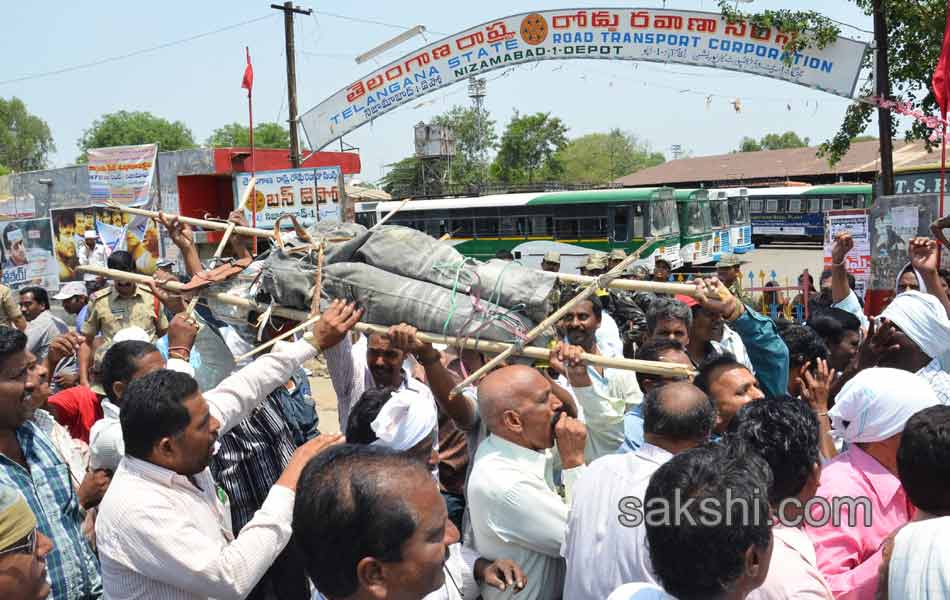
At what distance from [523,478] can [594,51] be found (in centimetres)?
853

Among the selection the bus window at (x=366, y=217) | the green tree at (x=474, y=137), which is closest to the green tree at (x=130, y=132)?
the green tree at (x=474, y=137)

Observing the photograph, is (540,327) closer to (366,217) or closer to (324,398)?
(324,398)

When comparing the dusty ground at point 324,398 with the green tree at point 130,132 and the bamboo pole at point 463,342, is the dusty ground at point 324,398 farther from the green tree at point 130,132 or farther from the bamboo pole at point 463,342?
the green tree at point 130,132

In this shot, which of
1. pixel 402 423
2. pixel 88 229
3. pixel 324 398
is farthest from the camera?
pixel 88 229

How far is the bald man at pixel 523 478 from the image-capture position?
274 centimetres

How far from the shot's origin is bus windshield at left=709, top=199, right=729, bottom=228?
75.0 ft

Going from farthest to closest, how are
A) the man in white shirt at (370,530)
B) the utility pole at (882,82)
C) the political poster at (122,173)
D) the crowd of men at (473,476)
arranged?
the political poster at (122,173) → the utility pole at (882,82) → the crowd of men at (473,476) → the man in white shirt at (370,530)

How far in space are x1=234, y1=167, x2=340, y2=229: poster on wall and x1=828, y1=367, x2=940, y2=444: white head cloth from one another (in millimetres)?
10997

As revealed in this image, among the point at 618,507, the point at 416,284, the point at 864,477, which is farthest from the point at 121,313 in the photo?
the point at 864,477

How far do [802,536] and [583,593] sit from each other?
72cm

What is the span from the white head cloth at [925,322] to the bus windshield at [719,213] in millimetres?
19005

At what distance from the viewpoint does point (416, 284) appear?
3172 millimetres

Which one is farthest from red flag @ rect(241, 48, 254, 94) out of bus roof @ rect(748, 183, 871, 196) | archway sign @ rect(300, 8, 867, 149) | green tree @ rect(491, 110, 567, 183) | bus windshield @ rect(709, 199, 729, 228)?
green tree @ rect(491, 110, 567, 183)

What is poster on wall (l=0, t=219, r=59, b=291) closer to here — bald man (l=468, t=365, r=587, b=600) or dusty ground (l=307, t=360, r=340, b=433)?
dusty ground (l=307, t=360, r=340, b=433)
